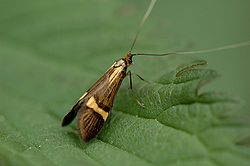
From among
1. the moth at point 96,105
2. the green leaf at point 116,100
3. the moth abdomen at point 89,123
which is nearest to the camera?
the green leaf at point 116,100

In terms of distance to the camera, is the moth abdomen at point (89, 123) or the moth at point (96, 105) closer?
the moth abdomen at point (89, 123)

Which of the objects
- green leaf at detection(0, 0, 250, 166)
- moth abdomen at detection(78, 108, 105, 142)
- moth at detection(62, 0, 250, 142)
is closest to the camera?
green leaf at detection(0, 0, 250, 166)

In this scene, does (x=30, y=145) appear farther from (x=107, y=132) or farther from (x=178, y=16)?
(x=178, y=16)

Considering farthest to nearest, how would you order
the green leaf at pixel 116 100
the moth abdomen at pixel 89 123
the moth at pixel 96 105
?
1. the moth at pixel 96 105
2. the moth abdomen at pixel 89 123
3. the green leaf at pixel 116 100

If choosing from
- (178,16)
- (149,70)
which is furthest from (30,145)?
(178,16)

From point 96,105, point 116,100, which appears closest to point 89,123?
point 96,105
